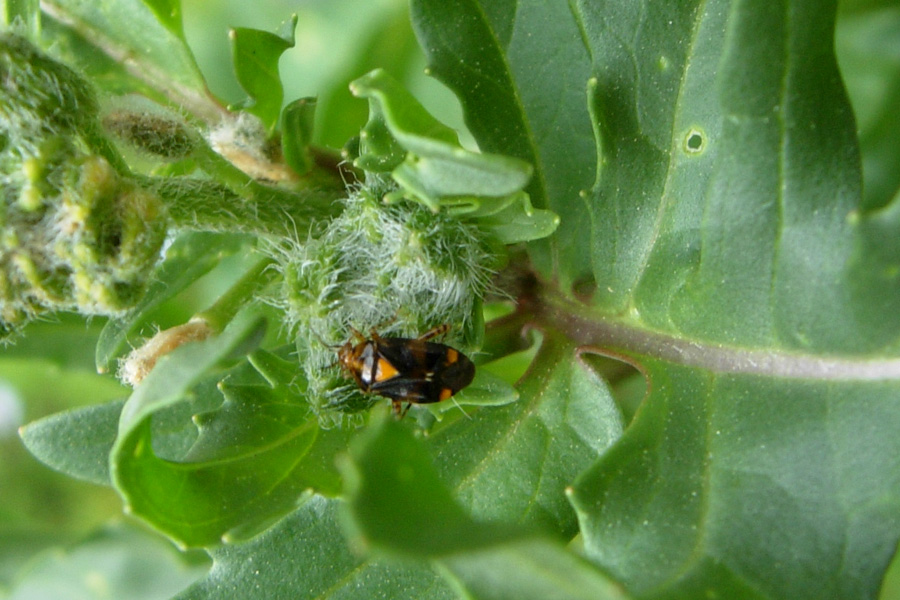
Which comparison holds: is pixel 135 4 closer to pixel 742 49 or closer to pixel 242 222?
pixel 242 222

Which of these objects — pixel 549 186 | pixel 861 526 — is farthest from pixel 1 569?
pixel 861 526

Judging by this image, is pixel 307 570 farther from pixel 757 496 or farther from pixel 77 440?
pixel 757 496

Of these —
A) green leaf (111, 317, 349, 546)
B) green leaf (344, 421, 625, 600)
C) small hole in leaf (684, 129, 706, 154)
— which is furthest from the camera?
small hole in leaf (684, 129, 706, 154)

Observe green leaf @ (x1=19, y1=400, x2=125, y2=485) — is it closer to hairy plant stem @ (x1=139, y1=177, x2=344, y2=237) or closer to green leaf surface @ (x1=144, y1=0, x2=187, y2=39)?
hairy plant stem @ (x1=139, y1=177, x2=344, y2=237)

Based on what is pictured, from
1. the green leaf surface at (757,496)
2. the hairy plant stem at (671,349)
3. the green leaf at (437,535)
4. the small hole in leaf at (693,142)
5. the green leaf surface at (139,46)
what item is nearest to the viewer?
the green leaf at (437,535)

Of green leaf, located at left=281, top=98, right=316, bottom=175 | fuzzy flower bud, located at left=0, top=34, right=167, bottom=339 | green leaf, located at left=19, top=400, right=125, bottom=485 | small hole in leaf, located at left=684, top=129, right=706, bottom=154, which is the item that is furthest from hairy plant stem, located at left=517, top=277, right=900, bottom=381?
green leaf, located at left=19, top=400, right=125, bottom=485

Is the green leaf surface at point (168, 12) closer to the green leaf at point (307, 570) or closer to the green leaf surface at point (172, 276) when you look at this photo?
the green leaf surface at point (172, 276)

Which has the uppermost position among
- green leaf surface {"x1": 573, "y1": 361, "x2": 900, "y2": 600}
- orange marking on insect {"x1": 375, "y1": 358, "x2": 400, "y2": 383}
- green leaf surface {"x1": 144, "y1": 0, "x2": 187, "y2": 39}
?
green leaf surface {"x1": 144, "y1": 0, "x2": 187, "y2": 39}

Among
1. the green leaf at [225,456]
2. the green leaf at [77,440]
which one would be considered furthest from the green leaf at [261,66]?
the green leaf at [77,440]
